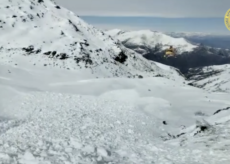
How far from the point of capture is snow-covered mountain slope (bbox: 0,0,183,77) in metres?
39.1

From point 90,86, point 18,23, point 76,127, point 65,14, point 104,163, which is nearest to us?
point 104,163

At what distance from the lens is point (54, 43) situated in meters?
44.3

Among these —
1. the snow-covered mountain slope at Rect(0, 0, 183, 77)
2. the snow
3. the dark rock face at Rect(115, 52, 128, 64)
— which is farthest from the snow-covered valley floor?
the dark rock face at Rect(115, 52, 128, 64)

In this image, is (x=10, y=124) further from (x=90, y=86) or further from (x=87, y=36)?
(x=87, y=36)

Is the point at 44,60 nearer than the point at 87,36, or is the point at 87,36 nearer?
the point at 44,60

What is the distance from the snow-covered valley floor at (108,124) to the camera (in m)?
9.55

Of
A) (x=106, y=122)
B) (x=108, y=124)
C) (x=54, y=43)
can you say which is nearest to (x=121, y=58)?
(x=54, y=43)

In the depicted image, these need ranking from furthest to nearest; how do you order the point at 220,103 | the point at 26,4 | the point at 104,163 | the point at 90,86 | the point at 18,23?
the point at 26,4
the point at 18,23
the point at 90,86
the point at 220,103
the point at 104,163

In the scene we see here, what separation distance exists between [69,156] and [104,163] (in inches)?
53.9

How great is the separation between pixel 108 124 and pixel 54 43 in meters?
33.6

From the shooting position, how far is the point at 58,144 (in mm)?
10273

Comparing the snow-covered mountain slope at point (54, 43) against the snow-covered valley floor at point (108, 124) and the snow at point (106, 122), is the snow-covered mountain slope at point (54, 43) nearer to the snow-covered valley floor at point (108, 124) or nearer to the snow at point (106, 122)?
the snow at point (106, 122)

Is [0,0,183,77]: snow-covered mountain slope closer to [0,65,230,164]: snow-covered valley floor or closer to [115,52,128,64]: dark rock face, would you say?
[115,52,128,64]: dark rock face

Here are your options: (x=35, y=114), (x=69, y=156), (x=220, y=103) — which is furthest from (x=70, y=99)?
(x=220, y=103)
